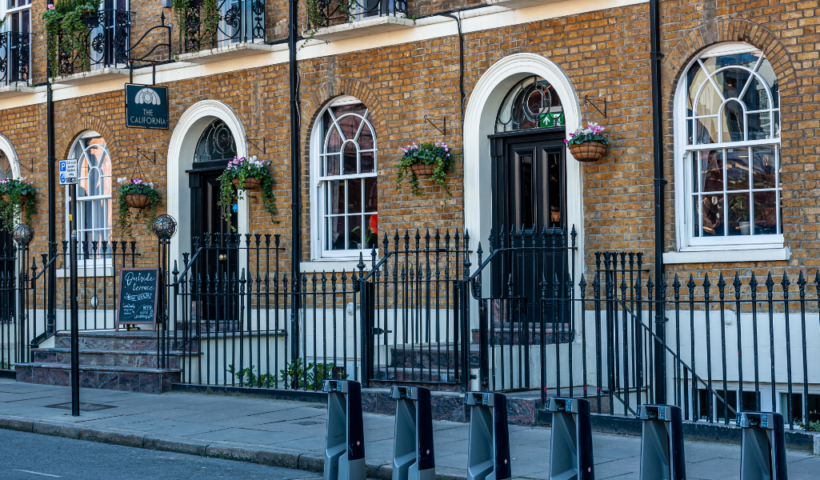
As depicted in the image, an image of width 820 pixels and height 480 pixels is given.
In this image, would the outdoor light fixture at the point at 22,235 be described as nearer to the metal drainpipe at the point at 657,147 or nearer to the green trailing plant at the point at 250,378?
Result: the green trailing plant at the point at 250,378

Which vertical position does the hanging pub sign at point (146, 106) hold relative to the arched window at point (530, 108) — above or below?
above

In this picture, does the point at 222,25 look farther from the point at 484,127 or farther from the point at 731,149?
the point at 731,149

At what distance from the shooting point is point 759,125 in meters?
9.76

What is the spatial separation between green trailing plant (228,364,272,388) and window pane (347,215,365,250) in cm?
195

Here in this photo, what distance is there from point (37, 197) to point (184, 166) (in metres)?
3.17

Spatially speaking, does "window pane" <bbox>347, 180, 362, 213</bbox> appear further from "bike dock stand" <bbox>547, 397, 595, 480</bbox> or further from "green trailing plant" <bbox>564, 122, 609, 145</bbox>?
"bike dock stand" <bbox>547, 397, 595, 480</bbox>

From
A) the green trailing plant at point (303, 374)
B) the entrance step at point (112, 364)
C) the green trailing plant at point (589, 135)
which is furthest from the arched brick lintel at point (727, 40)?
the entrance step at point (112, 364)

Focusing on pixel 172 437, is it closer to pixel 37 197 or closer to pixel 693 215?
pixel 693 215

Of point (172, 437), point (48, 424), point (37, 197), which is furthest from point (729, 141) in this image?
point (37, 197)

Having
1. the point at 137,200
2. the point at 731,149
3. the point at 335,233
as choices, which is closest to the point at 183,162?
the point at 137,200

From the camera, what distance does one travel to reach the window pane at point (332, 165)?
1293cm

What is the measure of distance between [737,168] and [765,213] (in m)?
0.53

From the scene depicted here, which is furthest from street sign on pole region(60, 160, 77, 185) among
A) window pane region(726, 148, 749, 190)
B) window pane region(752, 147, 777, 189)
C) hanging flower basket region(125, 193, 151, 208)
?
window pane region(752, 147, 777, 189)

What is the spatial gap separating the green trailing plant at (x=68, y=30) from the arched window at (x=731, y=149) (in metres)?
9.00
